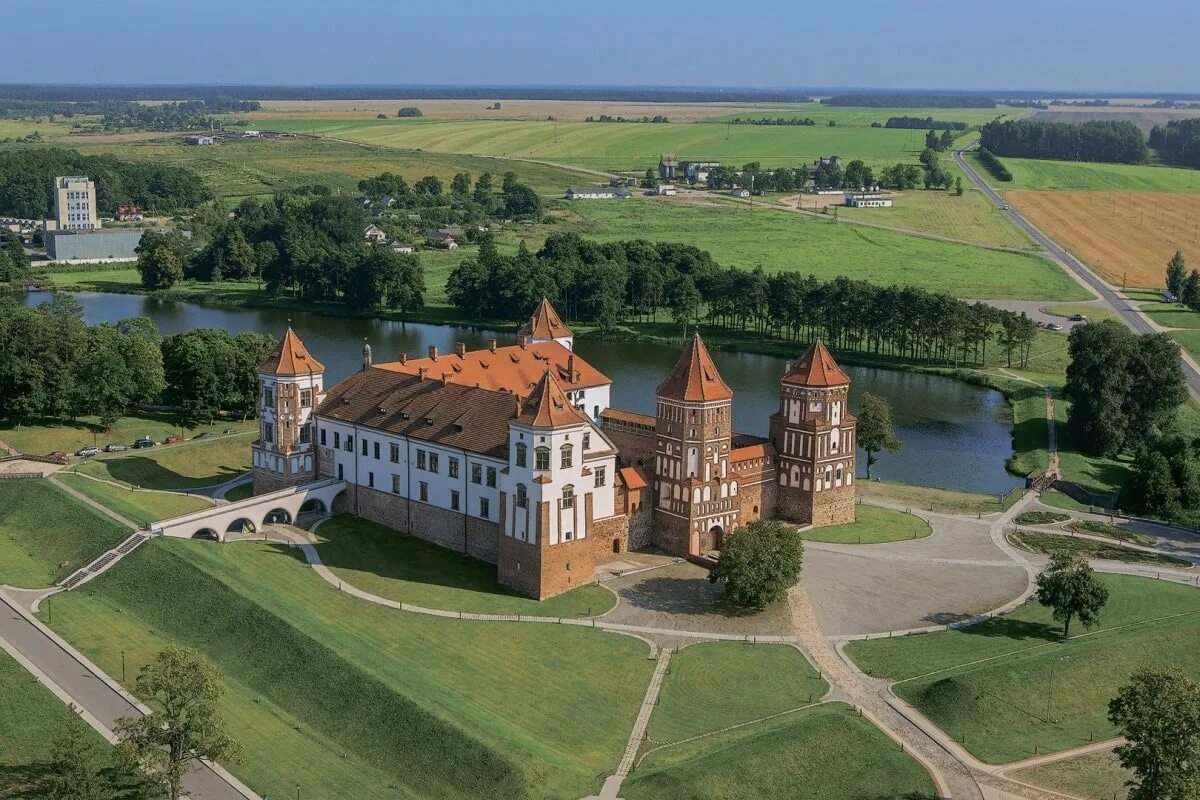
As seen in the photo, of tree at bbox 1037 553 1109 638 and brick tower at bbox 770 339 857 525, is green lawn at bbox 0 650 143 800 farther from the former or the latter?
brick tower at bbox 770 339 857 525

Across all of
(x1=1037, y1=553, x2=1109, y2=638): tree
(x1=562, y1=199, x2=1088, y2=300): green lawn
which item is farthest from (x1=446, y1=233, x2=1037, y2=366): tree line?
(x1=1037, y1=553, x2=1109, y2=638): tree

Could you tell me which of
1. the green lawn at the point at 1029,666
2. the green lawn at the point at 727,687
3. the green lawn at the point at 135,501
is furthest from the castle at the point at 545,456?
the green lawn at the point at 1029,666

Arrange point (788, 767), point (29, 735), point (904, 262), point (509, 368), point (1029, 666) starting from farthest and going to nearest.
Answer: point (904, 262) → point (509, 368) → point (1029, 666) → point (788, 767) → point (29, 735)

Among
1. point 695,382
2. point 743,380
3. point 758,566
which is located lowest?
point 743,380

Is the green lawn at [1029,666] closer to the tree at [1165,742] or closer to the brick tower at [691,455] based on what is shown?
the tree at [1165,742]

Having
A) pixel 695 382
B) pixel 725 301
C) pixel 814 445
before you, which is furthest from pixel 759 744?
pixel 725 301

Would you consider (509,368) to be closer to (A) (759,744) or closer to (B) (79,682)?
(B) (79,682)

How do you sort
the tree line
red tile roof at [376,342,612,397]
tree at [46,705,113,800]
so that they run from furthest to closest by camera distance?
the tree line < red tile roof at [376,342,612,397] < tree at [46,705,113,800]
